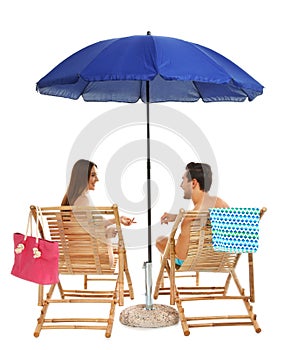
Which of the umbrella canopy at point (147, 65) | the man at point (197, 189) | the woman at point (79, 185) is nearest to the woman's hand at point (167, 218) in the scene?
the man at point (197, 189)

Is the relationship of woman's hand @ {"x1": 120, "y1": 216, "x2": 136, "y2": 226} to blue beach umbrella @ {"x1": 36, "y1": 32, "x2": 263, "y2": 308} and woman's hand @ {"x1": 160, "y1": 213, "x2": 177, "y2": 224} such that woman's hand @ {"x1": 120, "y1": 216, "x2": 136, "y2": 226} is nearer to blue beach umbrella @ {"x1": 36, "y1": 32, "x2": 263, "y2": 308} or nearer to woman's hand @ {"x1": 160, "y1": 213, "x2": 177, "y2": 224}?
blue beach umbrella @ {"x1": 36, "y1": 32, "x2": 263, "y2": 308}

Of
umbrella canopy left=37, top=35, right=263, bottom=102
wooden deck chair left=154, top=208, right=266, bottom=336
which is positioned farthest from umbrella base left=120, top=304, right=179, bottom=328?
umbrella canopy left=37, top=35, right=263, bottom=102

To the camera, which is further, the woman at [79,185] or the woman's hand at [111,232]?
the woman at [79,185]

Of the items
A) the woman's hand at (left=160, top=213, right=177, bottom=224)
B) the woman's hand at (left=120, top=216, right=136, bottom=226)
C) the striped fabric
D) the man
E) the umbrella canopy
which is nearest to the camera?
→ the umbrella canopy

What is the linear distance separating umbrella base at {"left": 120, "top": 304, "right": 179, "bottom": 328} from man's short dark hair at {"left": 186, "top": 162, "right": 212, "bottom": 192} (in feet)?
4.08

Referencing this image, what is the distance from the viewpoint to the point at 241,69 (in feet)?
21.2

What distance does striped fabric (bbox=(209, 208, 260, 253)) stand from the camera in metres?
6.14

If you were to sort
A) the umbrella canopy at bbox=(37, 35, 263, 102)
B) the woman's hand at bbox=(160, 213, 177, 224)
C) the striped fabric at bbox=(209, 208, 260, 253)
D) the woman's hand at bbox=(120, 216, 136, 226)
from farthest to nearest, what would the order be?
the woman's hand at bbox=(160, 213, 177, 224), the woman's hand at bbox=(120, 216, 136, 226), the striped fabric at bbox=(209, 208, 260, 253), the umbrella canopy at bbox=(37, 35, 263, 102)

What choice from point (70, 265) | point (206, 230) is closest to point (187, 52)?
point (206, 230)

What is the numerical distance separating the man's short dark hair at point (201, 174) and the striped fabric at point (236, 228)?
2.12 ft

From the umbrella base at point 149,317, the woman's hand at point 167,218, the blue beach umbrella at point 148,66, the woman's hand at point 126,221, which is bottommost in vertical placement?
the umbrella base at point 149,317

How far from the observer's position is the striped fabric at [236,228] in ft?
20.2

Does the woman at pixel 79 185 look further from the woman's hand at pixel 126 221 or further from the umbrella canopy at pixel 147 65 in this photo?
the umbrella canopy at pixel 147 65

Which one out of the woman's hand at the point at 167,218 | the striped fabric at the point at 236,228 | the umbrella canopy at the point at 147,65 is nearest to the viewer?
the umbrella canopy at the point at 147,65
